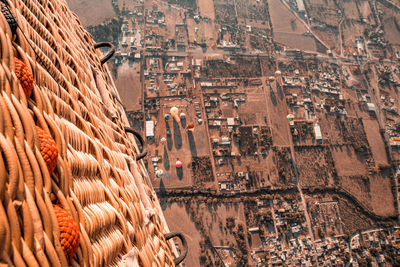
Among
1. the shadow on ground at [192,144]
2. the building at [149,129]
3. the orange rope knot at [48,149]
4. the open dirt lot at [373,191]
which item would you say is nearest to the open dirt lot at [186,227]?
the shadow on ground at [192,144]

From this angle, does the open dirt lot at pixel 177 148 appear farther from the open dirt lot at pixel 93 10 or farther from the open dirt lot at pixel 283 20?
the open dirt lot at pixel 283 20

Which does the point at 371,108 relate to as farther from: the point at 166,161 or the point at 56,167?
the point at 56,167

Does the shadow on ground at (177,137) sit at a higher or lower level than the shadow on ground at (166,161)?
higher

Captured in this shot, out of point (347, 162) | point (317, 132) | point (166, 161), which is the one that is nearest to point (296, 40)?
point (317, 132)

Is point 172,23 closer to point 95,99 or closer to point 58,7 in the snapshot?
point 58,7

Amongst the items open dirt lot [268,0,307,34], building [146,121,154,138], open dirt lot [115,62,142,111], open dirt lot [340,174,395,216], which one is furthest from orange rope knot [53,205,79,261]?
open dirt lot [268,0,307,34]

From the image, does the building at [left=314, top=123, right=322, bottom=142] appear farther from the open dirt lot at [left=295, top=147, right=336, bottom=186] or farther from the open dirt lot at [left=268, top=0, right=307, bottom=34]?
the open dirt lot at [left=268, top=0, right=307, bottom=34]
